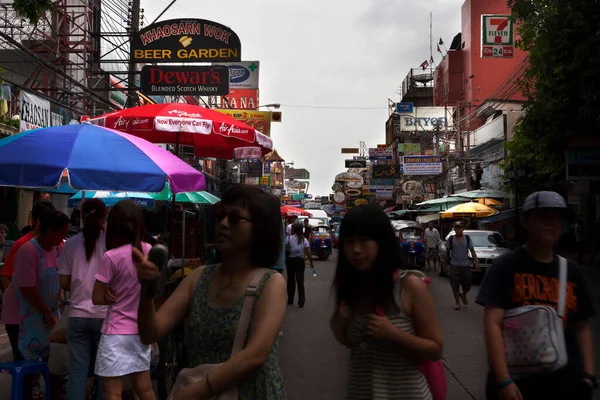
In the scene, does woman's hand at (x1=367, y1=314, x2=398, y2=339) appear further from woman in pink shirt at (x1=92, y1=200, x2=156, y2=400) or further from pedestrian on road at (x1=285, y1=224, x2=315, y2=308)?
pedestrian on road at (x1=285, y1=224, x2=315, y2=308)

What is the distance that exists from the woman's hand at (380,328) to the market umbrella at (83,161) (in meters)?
3.50

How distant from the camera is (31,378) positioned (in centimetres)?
573

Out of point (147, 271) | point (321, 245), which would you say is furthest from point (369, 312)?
point (321, 245)

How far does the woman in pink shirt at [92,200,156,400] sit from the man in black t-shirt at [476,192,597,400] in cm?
247

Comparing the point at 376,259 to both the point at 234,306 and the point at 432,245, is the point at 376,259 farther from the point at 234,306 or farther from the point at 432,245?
the point at 432,245

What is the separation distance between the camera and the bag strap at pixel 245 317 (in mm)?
2633

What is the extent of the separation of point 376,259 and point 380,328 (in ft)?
1.05

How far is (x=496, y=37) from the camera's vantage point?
1439 inches

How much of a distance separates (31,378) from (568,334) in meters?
4.46

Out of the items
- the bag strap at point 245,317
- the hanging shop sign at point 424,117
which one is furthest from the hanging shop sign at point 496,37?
the bag strap at point 245,317

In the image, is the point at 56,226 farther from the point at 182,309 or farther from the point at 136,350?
the point at 182,309

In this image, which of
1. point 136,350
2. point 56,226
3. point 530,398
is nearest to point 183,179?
point 56,226

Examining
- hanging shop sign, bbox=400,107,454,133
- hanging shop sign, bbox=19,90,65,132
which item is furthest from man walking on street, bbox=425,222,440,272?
hanging shop sign, bbox=400,107,454,133

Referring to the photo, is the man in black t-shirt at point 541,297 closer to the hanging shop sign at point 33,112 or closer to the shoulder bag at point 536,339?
the shoulder bag at point 536,339
